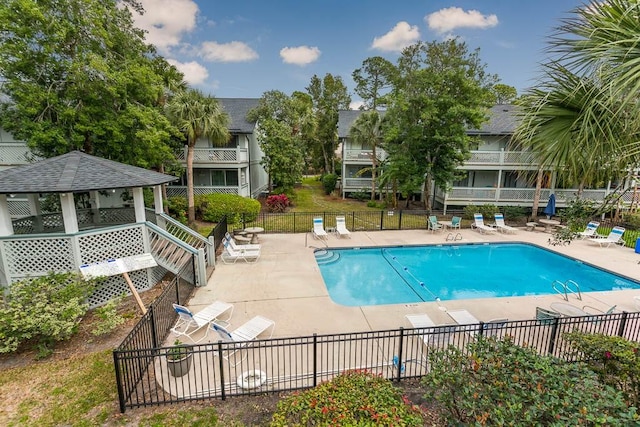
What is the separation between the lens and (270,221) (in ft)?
62.1

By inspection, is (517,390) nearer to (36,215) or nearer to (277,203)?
(36,215)

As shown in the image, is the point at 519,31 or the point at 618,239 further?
the point at 618,239

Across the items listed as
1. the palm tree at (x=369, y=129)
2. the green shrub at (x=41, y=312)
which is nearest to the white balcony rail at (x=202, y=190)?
the palm tree at (x=369, y=129)

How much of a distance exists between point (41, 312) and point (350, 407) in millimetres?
7059

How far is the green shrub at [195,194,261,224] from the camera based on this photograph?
1825 centimetres

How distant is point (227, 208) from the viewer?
18281mm

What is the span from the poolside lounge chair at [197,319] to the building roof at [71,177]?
4066 mm

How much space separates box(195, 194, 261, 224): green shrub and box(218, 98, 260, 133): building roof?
18.4 ft

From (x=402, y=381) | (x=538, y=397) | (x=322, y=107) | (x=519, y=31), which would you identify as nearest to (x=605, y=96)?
(x=519, y=31)

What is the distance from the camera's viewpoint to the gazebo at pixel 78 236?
775 centimetres

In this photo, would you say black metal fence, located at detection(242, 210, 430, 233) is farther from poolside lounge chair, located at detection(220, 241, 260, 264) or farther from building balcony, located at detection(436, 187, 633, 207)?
poolside lounge chair, located at detection(220, 241, 260, 264)

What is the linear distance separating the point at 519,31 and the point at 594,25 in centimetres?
229

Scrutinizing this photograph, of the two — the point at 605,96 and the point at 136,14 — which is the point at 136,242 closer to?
the point at 605,96

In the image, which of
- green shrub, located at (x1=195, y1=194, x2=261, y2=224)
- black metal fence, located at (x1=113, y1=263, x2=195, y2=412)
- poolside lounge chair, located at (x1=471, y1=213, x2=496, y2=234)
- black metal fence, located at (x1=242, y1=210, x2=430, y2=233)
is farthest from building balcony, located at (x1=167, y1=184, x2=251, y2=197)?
poolside lounge chair, located at (x1=471, y1=213, x2=496, y2=234)
